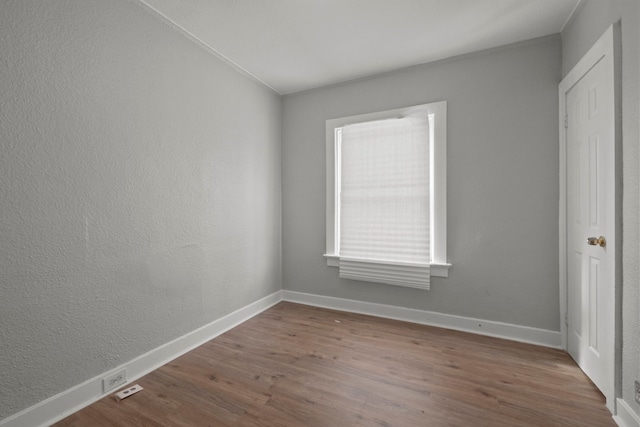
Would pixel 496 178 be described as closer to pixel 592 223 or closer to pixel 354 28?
pixel 592 223

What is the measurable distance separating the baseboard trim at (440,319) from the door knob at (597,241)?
42.0 inches

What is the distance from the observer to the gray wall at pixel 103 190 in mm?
1494

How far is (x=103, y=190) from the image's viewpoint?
72.6 inches

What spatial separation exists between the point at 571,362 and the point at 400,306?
1394 millimetres

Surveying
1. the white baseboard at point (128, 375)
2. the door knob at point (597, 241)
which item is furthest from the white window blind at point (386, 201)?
the white baseboard at point (128, 375)

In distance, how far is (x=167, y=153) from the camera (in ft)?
7.44

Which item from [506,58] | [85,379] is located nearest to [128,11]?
[85,379]

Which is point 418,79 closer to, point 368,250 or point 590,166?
point 590,166

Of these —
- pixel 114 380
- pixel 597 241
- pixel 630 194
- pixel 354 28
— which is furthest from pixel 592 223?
pixel 114 380

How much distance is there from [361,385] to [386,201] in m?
1.85

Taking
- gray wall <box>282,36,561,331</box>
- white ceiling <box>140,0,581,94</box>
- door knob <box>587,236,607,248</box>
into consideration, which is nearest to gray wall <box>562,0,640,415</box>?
door knob <box>587,236,607,248</box>

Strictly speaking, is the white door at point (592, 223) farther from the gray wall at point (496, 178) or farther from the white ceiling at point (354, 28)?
the white ceiling at point (354, 28)

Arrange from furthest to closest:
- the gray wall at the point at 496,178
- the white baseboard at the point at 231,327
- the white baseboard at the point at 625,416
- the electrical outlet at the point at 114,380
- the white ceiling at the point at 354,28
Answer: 1. the gray wall at the point at 496,178
2. the white ceiling at the point at 354,28
3. the electrical outlet at the point at 114,380
4. the white baseboard at the point at 231,327
5. the white baseboard at the point at 625,416

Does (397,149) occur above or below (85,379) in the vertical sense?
above
